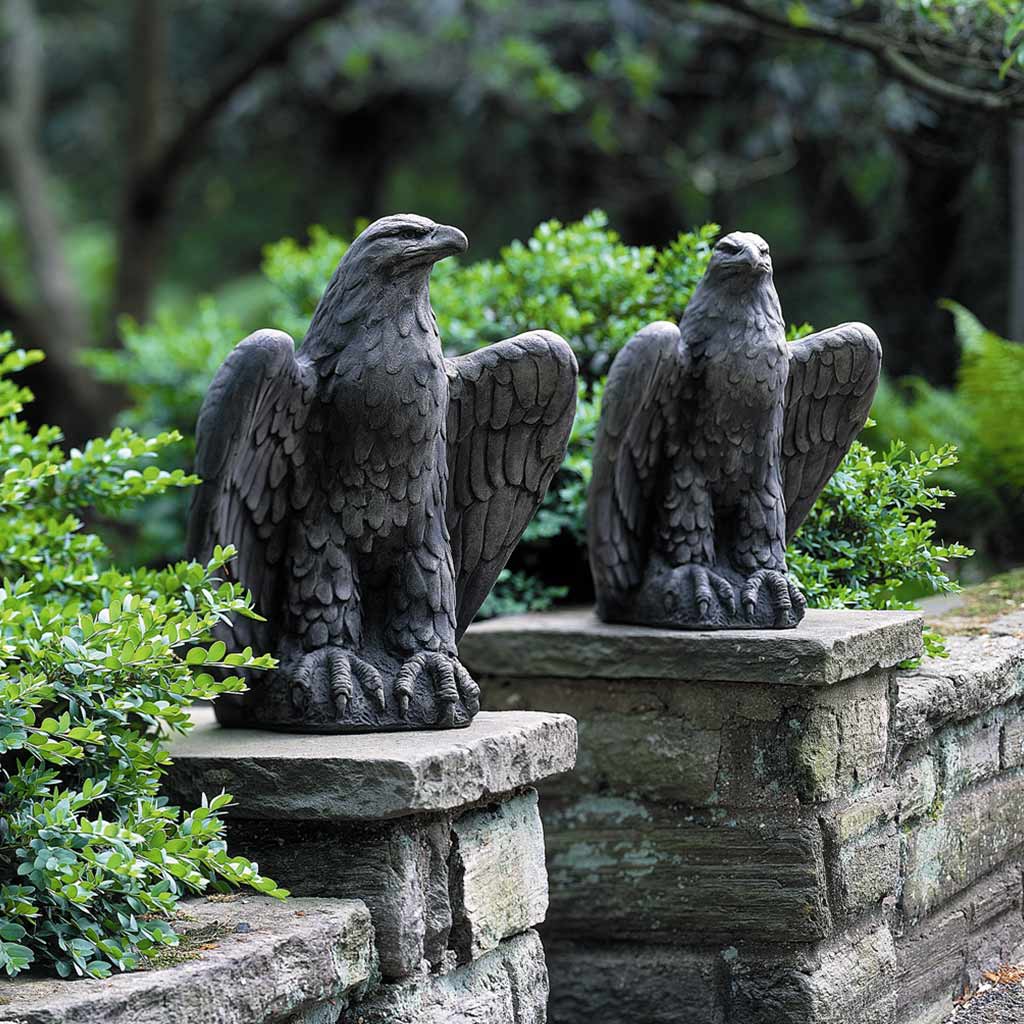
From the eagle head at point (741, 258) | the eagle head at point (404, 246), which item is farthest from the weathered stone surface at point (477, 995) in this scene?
the eagle head at point (741, 258)

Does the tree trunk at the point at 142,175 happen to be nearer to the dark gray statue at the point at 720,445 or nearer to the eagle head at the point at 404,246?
the dark gray statue at the point at 720,445

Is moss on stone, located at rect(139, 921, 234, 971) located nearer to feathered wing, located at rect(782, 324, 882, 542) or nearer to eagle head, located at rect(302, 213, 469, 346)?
eagle head, located at rect(302, 213, 469, 346)

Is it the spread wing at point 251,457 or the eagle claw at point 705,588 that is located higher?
the spread wing at point 251,457

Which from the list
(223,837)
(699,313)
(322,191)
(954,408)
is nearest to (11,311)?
(322,191)

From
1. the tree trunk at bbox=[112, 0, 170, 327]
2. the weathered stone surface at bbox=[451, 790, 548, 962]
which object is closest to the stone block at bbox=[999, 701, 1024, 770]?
the weathered stone surface at bbox=[451, 790, 548, 962]

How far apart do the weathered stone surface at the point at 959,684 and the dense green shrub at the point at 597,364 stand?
23 centimetres

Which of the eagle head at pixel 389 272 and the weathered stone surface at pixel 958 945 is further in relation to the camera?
the weathered stone surface at pixel 958 945

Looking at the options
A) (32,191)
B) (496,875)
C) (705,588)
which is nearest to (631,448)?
(705,588)

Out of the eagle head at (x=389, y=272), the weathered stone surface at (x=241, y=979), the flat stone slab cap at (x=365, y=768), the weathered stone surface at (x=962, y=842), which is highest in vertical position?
the eagle head at (x=389, y=272)

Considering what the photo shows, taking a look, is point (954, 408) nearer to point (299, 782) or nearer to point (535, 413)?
point (535, 413)

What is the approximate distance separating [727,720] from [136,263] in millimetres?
7564

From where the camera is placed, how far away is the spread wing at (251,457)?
2736mm

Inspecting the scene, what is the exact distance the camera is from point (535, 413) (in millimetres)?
2979

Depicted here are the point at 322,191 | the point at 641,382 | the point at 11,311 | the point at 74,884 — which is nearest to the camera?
the point at 74,884
